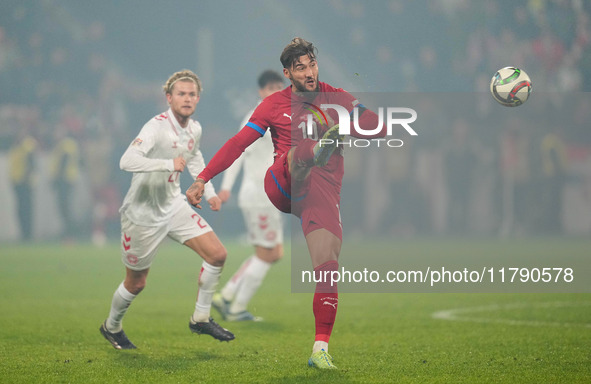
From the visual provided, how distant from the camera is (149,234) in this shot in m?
6.27

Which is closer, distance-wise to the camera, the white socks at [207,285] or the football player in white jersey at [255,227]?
the white socks at [207,285]

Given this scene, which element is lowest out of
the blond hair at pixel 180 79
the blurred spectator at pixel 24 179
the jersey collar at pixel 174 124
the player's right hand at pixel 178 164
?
the player's right hand at pixel 178 164

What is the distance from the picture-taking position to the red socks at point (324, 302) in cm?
503

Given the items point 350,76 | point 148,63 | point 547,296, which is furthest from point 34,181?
point 547,296

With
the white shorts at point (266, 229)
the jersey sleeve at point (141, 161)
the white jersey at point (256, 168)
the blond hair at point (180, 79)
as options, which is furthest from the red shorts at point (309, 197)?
the white jersey at point (256, 168)

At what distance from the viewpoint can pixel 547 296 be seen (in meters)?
10.4

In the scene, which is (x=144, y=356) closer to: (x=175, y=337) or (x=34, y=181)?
(x=175, y=337)

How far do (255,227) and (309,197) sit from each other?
358 centimetres

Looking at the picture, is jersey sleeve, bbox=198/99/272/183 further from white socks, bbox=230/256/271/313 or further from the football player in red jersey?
white socks, bbox=230/256/271/313

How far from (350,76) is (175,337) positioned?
18458mm

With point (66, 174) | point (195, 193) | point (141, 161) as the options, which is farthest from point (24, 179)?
point (195, 193)

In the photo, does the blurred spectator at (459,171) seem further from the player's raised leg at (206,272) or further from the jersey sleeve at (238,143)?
the jersey sleeve at (238,143)

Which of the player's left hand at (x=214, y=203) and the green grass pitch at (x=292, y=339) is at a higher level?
the player's left hand at (x=214, y=203)

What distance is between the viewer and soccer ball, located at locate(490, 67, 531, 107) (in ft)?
21.0
